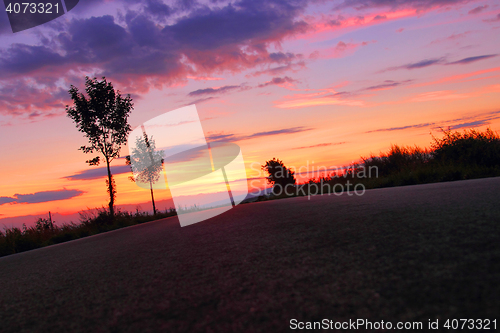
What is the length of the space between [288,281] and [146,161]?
85.4ft

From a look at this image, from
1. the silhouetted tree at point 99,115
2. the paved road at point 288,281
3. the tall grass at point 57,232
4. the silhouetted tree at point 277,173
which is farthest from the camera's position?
the silhouetted tree at point 277,173

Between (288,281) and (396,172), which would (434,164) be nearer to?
(396,172)

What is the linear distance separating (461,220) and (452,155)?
45.4 feet

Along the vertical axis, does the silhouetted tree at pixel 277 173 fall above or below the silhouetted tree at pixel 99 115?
below

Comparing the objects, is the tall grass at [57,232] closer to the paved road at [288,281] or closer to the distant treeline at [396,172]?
the distant treeline at [396,172]

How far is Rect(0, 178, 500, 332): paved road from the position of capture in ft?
5.34

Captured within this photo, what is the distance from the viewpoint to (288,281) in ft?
6.81

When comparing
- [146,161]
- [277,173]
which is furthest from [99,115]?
[277,173]

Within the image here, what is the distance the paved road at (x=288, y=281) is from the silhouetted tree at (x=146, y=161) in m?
23.1

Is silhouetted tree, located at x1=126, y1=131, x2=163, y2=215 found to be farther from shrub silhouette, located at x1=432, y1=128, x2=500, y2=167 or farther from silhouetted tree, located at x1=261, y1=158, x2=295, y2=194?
shrub silhouette, located at x1=432, y1=128, x2=500, y2=167

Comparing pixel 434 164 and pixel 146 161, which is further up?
pixel 146 161

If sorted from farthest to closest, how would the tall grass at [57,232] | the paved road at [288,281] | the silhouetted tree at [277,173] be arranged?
the silhouetted tree at [277,173] < the tall grass at [57,232] < the paved road at [288,281]

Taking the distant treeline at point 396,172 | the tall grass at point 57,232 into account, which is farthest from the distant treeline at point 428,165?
the tall grass at point 57,232

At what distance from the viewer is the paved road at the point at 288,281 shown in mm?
1627
